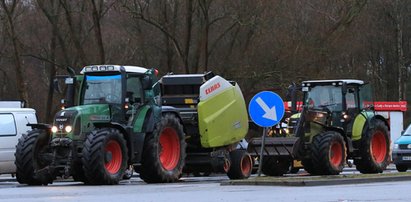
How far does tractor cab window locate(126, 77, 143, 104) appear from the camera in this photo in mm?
19766

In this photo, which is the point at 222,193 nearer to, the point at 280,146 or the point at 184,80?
the point at 184,80

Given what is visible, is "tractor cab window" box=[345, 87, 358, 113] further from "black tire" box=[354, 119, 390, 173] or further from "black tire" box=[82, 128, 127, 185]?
"black tire" box=[82, 128, 127, 185]

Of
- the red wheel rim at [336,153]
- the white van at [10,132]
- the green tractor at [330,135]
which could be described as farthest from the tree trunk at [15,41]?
the red wheel rim at [336,153]

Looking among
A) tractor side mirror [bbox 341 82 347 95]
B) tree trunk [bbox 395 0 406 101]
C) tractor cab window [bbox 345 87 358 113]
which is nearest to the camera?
tractor side mirror [bbox 341 82 347 95]

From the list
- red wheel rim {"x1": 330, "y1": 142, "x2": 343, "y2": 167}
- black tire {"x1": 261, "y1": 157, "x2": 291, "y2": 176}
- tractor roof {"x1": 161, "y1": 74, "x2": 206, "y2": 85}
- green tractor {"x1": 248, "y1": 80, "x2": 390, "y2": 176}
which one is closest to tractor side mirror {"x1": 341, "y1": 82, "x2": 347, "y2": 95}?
green tractor {"x1": 248, "y1": 80, "x2": 390, "y2": 176}

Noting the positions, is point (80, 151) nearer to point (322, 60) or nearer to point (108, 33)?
point (322, 60)

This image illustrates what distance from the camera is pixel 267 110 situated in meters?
19.5

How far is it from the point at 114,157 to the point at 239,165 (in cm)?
427

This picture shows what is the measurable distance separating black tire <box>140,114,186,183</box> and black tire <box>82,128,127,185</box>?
1002mm

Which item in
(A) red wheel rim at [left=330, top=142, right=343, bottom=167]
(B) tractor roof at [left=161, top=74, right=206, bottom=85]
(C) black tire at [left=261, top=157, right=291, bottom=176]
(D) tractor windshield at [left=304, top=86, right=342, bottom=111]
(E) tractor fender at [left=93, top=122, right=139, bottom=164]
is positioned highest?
(B) tractor roof at [left=161, top=74, right=206, bottom=85]

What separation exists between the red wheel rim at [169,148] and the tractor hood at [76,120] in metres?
1.93

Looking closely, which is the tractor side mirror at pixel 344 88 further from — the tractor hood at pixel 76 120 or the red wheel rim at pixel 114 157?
the red wheel rim at pixel 114 157

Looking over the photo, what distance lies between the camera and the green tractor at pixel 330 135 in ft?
72.3

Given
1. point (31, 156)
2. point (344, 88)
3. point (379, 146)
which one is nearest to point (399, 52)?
point (379, 146)
